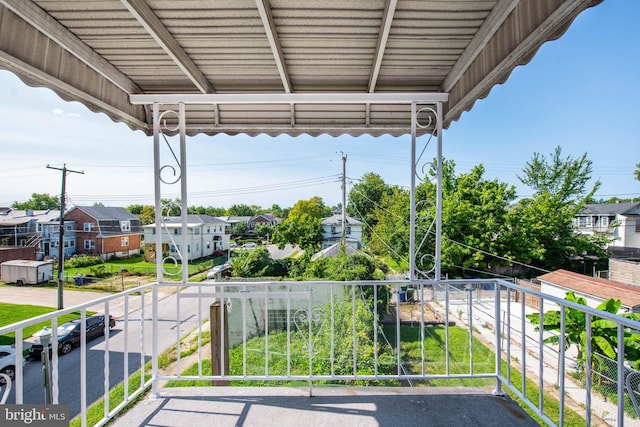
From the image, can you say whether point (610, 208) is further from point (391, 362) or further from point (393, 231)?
point (391, 362)

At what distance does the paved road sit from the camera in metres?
6.55

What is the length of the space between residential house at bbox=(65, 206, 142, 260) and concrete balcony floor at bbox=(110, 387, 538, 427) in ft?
87.8

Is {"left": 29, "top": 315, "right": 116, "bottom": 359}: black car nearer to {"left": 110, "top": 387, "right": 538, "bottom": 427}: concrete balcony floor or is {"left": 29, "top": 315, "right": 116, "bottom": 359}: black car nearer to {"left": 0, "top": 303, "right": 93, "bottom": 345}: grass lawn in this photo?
{"left": 0, "top": 303, "right": 93, "bottom": 345}: grass lawn

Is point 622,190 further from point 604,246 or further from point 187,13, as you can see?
point 187,13

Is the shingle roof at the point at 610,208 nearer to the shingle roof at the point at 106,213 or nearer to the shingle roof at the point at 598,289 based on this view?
the shingle roof at the point at 598,289

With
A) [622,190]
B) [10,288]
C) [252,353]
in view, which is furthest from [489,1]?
[622,190]

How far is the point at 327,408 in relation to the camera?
5.92 feet

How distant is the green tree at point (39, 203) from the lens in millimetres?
23594

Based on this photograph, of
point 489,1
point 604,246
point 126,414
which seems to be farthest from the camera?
point 604,246

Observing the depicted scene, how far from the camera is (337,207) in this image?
4159cm

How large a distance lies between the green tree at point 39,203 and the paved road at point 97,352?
37.0 feet

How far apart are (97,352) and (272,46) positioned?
1194 centimetres

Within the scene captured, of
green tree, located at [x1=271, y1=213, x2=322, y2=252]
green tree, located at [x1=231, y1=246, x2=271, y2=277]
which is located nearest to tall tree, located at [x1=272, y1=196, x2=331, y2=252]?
green tree, located at [x1=271, y1=213, x2=322, y2=252]

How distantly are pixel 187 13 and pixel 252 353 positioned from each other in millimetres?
6461
